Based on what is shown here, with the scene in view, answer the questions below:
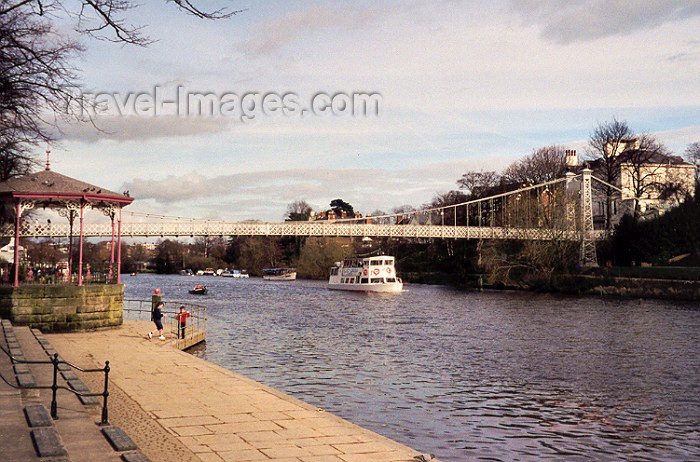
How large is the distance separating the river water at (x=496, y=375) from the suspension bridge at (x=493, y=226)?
93.1ft

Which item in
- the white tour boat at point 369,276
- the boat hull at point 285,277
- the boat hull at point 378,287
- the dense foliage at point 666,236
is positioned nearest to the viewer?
the dense foliage at point 666,236

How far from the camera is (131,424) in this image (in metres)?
11.1

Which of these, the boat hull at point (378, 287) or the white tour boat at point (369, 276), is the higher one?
the white tour boat at point (369, 276)

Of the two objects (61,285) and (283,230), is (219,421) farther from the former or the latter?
(283,230)

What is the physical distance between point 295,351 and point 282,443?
609 inches

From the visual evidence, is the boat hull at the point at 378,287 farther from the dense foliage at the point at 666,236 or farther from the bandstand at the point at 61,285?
the bandstand at the point at 61,285

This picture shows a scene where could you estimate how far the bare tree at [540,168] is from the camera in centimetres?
9175

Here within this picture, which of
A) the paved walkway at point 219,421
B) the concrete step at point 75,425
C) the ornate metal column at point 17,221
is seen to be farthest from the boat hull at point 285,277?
the concrete step at point 75,425

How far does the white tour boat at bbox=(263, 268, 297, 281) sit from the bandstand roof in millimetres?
94250

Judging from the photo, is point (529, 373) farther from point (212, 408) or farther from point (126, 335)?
point (126, 335)

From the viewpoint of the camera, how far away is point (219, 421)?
1177cm

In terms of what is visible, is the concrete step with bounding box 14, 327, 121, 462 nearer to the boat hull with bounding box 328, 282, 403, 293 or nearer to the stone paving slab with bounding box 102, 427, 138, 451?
the stone paving slab with bounding box 102, 427, 138, 451

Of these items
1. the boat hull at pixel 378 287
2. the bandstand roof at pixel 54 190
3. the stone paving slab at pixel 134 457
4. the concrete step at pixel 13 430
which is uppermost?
the bandstand roof at pixel 54 190

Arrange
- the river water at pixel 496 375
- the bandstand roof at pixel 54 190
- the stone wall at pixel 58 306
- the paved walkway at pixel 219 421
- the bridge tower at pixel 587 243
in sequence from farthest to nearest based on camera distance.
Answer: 1. the bridge tower at pixel 587 243
2. the bandstand roof at pixel 54 190
3. the stone wall at pixel 58 306
4. the river water at pixel 496 375
5. the paved walkway at pixel 219 421
